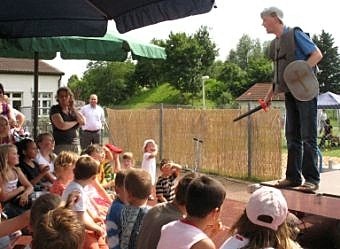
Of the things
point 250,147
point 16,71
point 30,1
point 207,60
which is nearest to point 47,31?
point 30,1

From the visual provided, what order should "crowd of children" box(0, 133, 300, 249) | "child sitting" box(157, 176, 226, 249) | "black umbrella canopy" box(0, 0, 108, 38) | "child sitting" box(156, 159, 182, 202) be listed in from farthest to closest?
"child sitting" box(156, 159, 182, 202), "black umbrella canopy" box(0, 0, 108, 38), "child sitting" box(157, 176, 226, 249), "crowd of children" box(0, 133, 300, 249)

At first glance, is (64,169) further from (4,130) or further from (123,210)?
(123,210)

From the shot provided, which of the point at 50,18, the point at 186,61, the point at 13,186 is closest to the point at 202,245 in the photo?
the point at 13,186

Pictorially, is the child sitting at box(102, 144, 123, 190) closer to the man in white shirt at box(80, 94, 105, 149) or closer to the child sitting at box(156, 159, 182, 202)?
the child sitting at box(156, 159, 182, 202)

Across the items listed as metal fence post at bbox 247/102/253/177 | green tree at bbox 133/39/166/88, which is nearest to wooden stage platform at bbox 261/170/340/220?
metal fence post at bbox 247/102/253/177

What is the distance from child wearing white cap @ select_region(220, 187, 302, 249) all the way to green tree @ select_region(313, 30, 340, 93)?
67.5 m

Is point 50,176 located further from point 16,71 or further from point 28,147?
point 16,71

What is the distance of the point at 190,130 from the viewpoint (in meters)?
14.3

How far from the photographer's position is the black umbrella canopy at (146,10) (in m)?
3.95

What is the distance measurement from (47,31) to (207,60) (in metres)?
62.8

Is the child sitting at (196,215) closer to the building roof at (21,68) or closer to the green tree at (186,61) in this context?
the building roof at (21,68)

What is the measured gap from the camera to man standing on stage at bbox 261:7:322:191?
197 inches

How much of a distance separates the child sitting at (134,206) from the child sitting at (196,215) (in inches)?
30.1

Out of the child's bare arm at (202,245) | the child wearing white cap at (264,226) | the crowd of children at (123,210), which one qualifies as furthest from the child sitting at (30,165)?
the child wearing white cap at (264,226)
